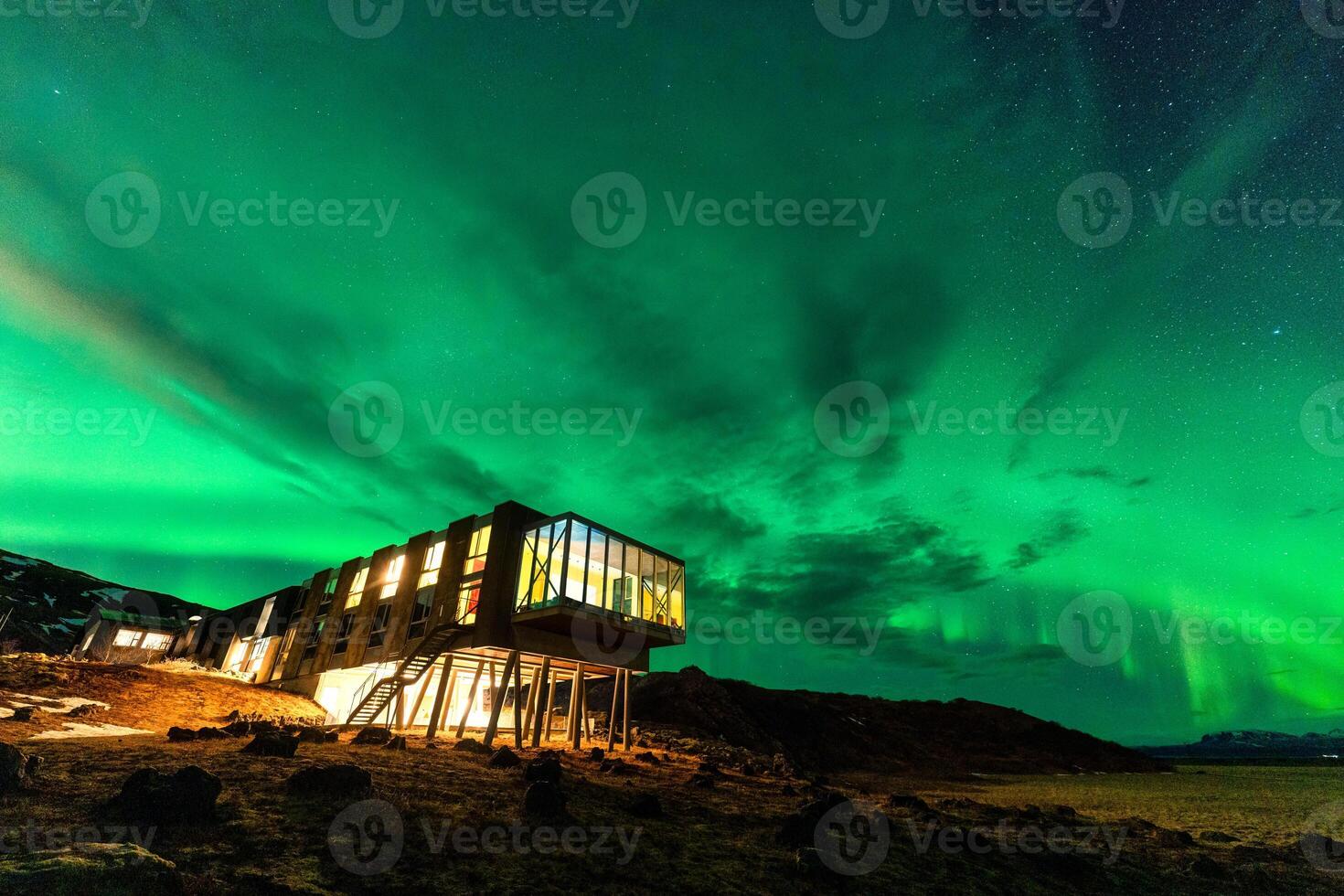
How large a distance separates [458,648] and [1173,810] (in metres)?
31.8

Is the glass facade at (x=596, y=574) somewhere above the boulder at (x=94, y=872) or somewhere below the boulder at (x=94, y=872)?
above

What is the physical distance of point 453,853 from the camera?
824 cm

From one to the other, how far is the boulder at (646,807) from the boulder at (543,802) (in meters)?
1.87

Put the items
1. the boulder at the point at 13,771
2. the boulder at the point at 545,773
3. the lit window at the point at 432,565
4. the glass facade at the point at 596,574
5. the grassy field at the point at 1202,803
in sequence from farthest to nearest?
the lit window at the point at 432,565, the glass facade at the point at 596,574, the grassy field at the point at 1202,803, the boulder at the point at 545,773, the boulder at the point at 13,771

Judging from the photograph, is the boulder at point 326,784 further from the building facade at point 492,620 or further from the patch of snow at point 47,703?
the patch of snow at point 47,703

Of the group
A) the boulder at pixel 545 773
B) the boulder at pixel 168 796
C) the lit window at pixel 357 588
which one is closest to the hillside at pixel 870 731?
the lit window at pixel 357 588

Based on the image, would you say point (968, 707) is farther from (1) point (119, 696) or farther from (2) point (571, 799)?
(1) point (119, 696)

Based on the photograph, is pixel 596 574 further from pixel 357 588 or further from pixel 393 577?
pixel 357 588

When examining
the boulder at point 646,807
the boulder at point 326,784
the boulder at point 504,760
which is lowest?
the boulder at point 646,807

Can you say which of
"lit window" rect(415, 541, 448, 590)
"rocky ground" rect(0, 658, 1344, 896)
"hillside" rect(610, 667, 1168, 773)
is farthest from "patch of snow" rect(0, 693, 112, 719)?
"hillside" rect(610, 667, 1168, 773)

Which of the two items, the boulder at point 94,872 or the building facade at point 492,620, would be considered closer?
the boulder at point 94,872

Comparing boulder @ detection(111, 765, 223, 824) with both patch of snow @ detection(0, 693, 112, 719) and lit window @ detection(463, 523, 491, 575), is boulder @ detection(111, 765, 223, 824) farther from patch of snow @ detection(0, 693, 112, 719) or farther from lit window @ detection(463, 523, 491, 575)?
lit window @ detection(463, 523, 491, 575)

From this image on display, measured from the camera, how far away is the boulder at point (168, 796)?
293 inches

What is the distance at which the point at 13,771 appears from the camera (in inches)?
313
